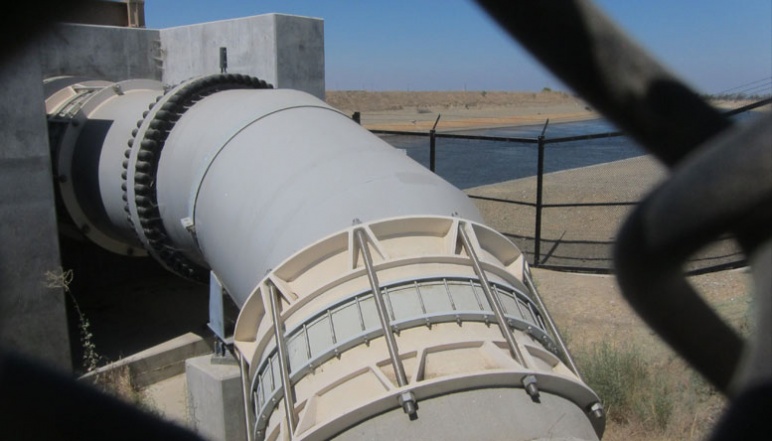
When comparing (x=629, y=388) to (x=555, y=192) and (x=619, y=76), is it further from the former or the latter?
(x=555, y=192)

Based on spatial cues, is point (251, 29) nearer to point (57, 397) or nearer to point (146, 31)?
point (146, 31)

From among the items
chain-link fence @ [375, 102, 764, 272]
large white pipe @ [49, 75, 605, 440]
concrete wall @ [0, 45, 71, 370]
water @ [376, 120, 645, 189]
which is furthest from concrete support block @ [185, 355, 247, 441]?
water @ [376, 120, 645, 189]

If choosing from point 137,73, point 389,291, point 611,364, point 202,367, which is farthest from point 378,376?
point 137,73

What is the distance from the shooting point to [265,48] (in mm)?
8062

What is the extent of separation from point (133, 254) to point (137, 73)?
320 cm

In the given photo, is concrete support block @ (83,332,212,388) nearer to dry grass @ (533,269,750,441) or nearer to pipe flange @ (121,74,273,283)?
pipe flange @ (121,74,273,283)

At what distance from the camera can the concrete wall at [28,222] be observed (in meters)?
5.67

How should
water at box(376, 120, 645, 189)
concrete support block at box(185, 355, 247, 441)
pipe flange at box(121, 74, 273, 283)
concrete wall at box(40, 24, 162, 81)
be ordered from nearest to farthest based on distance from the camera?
concrete support block at box(185, 355, 247, 441)
pipe flange at box(121, 74, 273, 283)
concrete wall at box(40, 24, 162, 81)
water at box(376, 120, 645, 189)

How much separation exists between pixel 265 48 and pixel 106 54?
7.61ft

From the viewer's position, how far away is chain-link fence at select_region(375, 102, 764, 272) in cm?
1012

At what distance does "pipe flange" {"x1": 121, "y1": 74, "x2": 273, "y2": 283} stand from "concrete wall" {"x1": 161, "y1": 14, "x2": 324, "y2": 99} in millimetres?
2539

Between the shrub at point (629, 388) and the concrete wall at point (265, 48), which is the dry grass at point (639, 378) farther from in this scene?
the concrete wall at point (265, 48)

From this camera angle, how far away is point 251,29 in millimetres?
8203

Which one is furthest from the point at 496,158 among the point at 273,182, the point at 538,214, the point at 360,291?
the point at 360,291
